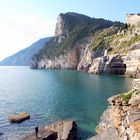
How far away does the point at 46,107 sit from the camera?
261ft

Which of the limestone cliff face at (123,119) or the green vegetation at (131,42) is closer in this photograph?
the limestone cliff face at (123,119)

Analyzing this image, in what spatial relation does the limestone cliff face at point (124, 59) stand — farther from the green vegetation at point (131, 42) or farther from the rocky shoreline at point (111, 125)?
the rocky shoreline at point (111, 125)

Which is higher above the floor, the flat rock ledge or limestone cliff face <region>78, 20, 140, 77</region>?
limestone cliff face <region>78, 20, 140, 77</region>

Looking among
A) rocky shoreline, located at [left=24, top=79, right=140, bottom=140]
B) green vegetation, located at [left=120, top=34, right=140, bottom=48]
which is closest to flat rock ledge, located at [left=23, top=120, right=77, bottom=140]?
rocky shoreline, located at [left=24, top=79, right=140, bottom=140]

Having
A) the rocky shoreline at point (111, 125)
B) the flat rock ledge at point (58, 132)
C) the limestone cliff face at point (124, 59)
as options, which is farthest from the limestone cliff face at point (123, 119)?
the limestone cliff face at point (124, 59)

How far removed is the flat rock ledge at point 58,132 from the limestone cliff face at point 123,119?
3.70m

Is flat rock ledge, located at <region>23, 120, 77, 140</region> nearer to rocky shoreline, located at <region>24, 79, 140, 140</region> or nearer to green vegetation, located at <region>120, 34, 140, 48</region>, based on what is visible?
Result: rocky shoreline, located at <region>24, 79, 140, 140</region>

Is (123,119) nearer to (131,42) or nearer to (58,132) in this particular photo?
(58,132)

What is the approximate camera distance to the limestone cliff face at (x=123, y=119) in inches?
1131

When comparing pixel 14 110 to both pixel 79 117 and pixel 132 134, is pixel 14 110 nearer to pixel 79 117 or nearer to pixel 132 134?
pixel 79 117

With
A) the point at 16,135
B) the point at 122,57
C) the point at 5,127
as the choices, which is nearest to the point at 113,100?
the point at 16,135

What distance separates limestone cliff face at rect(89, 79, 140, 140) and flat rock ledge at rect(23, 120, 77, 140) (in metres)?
3.70

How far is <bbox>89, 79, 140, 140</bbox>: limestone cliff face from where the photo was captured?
2874cm

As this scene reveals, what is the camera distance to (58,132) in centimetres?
4881
